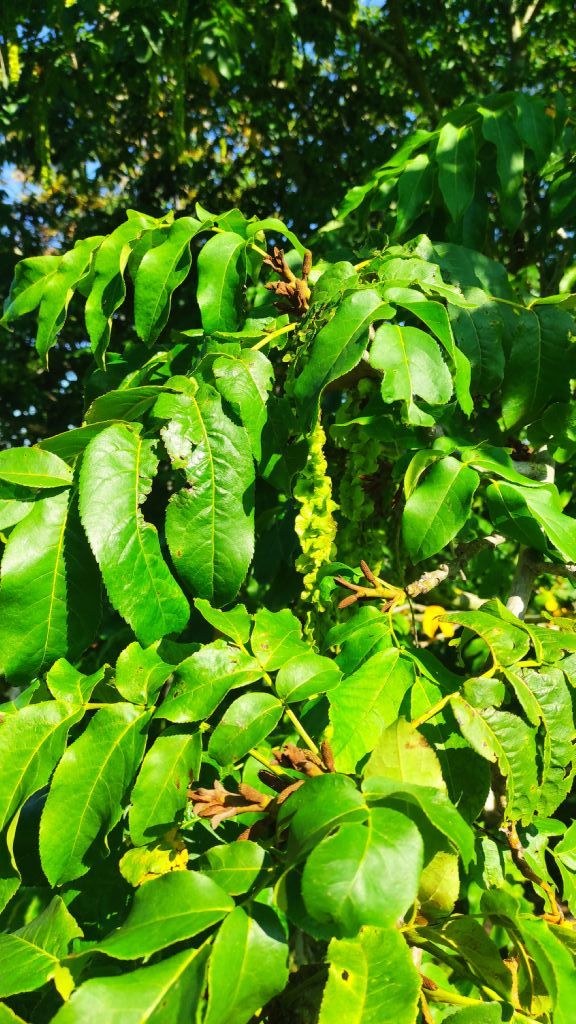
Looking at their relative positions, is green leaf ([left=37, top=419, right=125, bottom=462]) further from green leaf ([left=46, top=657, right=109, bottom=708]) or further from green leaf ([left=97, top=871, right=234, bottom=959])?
green leaf ([left=97, top=871, right=234, bottom=959])

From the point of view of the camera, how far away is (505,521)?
3.29 ft

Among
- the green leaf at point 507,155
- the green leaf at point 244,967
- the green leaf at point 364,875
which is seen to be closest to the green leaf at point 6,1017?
the green leaf at point 244,967

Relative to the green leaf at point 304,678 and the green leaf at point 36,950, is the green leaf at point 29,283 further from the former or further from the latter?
the green leaf at point 36,950

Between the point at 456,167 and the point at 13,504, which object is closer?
the point at 13,504

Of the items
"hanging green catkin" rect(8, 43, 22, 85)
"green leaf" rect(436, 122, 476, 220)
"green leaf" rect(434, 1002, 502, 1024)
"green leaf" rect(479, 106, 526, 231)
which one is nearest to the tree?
"green leaf" rect(434, 1002, 502, 1024)

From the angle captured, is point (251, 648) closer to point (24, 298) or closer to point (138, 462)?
point (138, 462)

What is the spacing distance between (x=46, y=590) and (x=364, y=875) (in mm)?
506

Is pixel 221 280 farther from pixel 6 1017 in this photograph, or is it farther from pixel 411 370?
pixel 6 1017

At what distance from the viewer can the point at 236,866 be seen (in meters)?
0.70

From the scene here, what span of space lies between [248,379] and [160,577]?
0.27m

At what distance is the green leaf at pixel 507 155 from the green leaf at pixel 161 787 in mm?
1223

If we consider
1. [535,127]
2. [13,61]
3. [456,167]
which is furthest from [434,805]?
[13,61]

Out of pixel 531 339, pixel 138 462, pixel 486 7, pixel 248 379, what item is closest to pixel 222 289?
pixel 248 379

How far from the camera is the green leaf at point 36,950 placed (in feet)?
2.32
